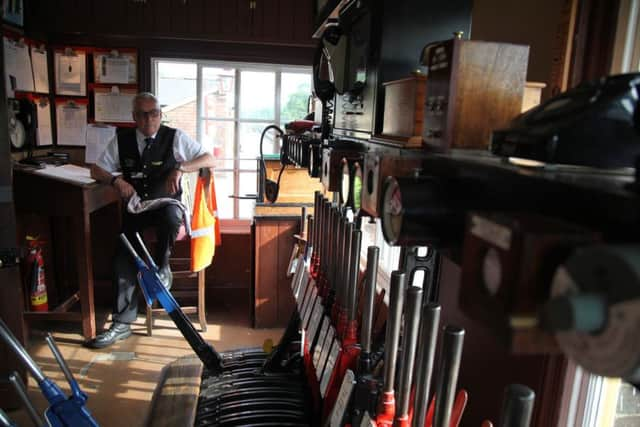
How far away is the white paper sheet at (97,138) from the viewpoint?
11.9 ft

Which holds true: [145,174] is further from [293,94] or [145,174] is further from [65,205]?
[293,94]

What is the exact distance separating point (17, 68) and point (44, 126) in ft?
1.56

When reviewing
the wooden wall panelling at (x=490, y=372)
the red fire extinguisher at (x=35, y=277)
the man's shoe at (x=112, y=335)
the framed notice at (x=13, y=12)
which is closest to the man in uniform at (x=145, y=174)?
the man's shoe at (x=112, y=335)

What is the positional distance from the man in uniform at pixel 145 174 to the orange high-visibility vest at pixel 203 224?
156mm

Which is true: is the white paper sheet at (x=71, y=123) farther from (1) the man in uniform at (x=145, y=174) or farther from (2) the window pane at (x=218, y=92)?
(2) the window pane at (x=218, y=92)

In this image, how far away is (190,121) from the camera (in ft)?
12.5

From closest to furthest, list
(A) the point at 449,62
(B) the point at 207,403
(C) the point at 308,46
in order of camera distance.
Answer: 1. (A) the point at 449,62
2. (B) the point at 207,403
3. (C) the point at 308,46

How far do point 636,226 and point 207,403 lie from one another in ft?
6.08

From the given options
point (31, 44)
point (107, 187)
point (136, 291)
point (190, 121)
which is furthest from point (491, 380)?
point (31, 44)

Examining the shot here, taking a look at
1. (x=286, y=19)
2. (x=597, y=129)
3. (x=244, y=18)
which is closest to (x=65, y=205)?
(x=244, y=18)

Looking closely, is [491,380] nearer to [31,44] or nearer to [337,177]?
[337,177]

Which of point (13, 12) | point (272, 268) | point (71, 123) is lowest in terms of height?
point (272, 268)

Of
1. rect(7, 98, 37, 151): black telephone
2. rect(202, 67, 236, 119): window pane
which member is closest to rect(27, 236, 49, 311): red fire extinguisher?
rect(7, 98, 37, 151): black telephone

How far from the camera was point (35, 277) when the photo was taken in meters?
3.19
